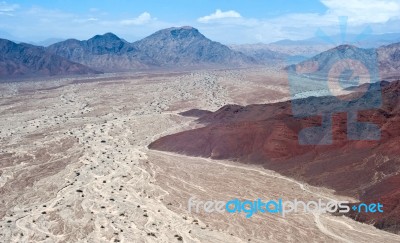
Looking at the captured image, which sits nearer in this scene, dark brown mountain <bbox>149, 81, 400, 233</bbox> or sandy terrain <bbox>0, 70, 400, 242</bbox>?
sandy terrain <bbox>0, 70, 400, 242</bbox>

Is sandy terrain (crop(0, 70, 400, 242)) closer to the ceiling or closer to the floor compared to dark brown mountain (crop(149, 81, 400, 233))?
closer to the floor

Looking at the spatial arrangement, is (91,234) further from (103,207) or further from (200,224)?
(200,224)

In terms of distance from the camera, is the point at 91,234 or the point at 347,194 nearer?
the point at 91,234

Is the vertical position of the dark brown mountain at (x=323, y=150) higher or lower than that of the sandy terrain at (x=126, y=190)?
higher

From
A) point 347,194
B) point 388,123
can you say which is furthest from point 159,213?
point 388,123

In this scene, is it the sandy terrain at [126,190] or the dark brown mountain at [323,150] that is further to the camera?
the dark brown mountain at [323,150]

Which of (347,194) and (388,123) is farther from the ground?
(388,123)
